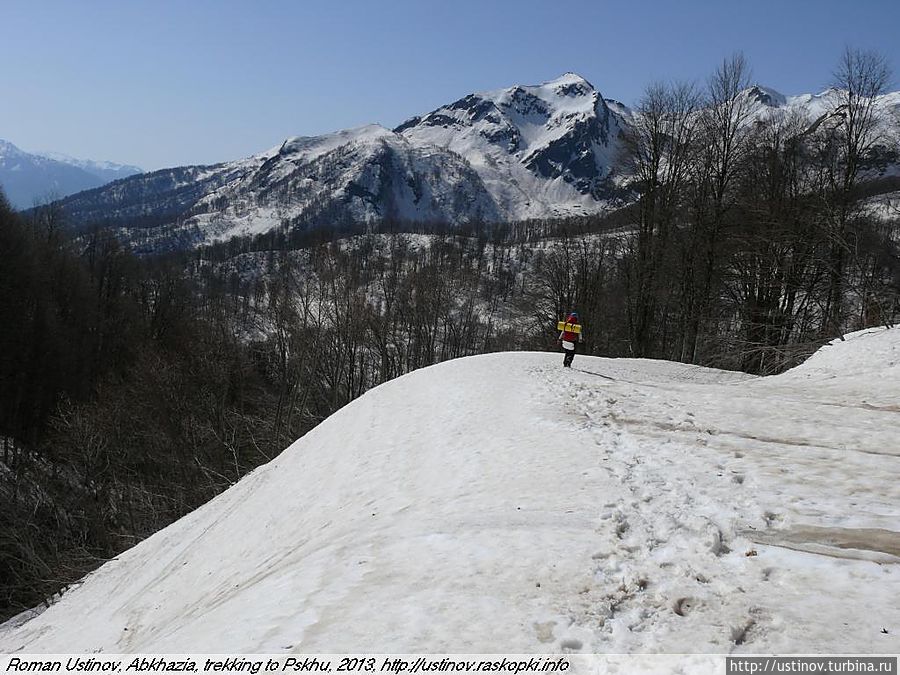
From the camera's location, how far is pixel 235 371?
37.7 metres

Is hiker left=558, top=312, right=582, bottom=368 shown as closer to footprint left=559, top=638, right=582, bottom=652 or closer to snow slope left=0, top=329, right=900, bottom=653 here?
snow slope left=0, top=329, right=900, bottom=653

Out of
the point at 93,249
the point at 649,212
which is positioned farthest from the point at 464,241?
the point at 649,212

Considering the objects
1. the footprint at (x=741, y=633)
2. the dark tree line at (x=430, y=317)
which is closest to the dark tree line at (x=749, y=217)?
the dark tree line at (x=430, y=317)

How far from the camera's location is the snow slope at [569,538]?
4227mm

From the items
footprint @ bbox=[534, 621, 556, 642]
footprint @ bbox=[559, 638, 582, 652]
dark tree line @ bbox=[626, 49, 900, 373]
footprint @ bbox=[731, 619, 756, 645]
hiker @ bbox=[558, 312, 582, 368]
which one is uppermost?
dark tree line @ bbox=[626, 49, 900, 373]

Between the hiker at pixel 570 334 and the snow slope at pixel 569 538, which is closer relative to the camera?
the snow slope at pixel 569 538

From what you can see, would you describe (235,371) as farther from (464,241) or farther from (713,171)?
(464,241)

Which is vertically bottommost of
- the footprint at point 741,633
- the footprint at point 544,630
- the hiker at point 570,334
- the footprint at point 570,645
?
the footprint at point 544,630

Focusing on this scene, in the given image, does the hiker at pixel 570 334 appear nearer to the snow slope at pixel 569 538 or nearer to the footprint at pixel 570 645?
the snow slope at pixel 569 538

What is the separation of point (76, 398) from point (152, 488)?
21429 mm

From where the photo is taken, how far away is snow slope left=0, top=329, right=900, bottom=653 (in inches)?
166

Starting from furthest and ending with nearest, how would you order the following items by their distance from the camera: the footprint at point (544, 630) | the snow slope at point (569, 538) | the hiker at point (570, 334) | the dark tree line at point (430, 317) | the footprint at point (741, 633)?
1. the dark tree line at point (430, 317)
2. the hiker at point (570, 334)
3. the snow slope at point (569, 538)
4. the footprint at point (544, 630)
5. the footprint at point (741, 633)

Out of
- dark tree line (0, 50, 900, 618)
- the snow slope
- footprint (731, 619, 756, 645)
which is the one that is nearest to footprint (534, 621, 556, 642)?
the snow slope

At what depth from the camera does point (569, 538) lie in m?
5.49
